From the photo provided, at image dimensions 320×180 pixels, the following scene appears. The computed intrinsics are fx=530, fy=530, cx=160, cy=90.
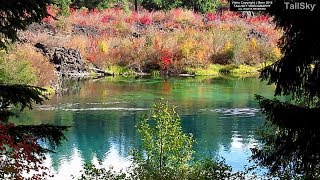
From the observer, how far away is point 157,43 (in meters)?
50.0

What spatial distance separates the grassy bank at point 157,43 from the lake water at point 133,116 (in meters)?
6.27

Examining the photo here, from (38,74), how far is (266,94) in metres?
14.7

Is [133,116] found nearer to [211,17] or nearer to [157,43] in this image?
[157,43]

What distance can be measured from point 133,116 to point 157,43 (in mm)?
24119

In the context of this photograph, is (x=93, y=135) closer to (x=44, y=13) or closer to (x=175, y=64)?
(x=44, y=13)

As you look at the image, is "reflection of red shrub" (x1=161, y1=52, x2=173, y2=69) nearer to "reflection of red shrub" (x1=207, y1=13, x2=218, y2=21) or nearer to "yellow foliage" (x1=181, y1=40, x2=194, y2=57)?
"yellow foliage" (x1=181, y1=40, x2=194, y2=57)

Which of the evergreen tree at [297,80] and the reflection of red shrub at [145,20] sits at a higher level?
the reflection of red shrub at [145,20]

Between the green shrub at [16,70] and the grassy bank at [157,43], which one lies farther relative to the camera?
the grassy bank at [157,43]

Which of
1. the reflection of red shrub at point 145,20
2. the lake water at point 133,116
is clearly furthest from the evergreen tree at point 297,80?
the reflection of red shrub at point 145,20

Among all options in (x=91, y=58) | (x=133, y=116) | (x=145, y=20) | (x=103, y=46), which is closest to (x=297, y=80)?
(x=133, y=116)

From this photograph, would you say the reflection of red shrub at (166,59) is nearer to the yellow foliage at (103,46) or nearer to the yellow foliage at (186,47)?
the yellow foliage at (186,47)

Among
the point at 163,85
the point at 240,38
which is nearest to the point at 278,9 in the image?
the point at 163,85

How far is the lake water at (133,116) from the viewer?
765 inches

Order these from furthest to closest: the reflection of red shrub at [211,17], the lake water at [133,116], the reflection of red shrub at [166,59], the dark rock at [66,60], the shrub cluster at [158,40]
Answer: the reflection of red shrub at [211,17] → the shrub cluster at [158,40] → the reflection of red shrub at [166,59] → the dark rock at [66,60] → the lake water at [133,116]
